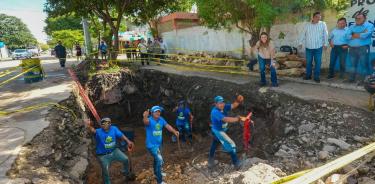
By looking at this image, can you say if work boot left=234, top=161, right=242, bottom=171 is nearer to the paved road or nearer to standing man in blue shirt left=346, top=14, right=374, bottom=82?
the paved road

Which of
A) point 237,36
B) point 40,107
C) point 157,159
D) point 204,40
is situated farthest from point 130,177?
point 204,40

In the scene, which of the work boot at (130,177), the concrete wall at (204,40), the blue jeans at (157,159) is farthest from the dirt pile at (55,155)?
the concrete wall at (204,40)

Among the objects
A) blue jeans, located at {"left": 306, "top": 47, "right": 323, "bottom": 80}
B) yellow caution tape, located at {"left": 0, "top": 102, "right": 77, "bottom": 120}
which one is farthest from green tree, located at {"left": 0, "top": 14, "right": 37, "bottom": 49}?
blue jeans, located at {"left": 306, "top": 47, "right": 323, "bottom": 80}

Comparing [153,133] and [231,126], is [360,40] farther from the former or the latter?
[153,133]

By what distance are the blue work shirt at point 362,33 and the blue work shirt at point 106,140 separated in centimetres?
649

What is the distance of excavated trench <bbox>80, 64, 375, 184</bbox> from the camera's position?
5633 mm

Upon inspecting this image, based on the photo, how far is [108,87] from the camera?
13008mm

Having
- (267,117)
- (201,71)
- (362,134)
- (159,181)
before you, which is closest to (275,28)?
(201,71)

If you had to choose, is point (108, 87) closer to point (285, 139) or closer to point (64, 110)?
point (64, 110)

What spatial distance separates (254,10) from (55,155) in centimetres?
767

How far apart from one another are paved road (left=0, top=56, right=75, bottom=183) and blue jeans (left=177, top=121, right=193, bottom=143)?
3.87 metres

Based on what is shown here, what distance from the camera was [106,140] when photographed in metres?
5.93

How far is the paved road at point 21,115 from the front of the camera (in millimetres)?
5535

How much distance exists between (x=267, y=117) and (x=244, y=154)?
5.01 ft
